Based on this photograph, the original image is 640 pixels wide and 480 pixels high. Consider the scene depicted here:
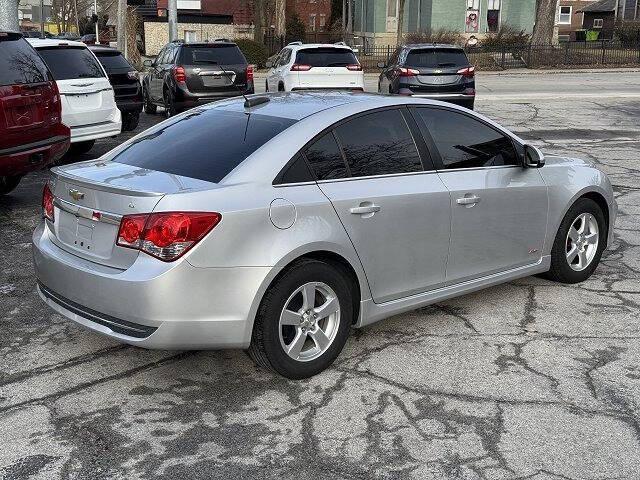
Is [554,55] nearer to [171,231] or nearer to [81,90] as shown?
[81,90]

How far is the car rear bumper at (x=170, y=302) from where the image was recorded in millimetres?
4086

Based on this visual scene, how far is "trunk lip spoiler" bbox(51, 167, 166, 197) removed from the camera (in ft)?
13.8

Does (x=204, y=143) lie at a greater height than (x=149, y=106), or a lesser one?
greater

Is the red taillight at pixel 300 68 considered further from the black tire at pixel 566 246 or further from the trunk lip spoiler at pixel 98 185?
the trunk lip spoiler at pixel 98 185

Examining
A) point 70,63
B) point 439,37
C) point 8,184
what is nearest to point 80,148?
point 70,63

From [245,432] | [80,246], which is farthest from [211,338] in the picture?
[80,246]

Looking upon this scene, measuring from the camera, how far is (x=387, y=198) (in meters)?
4.86

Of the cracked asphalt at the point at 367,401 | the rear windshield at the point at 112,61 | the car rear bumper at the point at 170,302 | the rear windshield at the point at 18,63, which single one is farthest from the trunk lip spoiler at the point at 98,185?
the rear windshield at the point at 112,61

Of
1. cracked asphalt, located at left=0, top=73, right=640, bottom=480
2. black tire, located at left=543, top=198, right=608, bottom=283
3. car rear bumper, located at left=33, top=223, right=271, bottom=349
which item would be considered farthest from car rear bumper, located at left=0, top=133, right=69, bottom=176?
black tire, located at left=543, top=198, right=608, bottom=283

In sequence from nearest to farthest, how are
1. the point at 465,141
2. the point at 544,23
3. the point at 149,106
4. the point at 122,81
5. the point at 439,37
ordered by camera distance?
the point at 465,141 → the point at 122,81 → the point at 149,106 → the point at 544,23 → the point at 439,37

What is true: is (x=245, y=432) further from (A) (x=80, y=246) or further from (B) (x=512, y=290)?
(B) (x=512, y=290)

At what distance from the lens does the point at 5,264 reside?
6.91 m

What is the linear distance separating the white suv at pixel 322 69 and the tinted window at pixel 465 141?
41.8 ft

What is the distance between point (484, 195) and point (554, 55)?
3536cm
